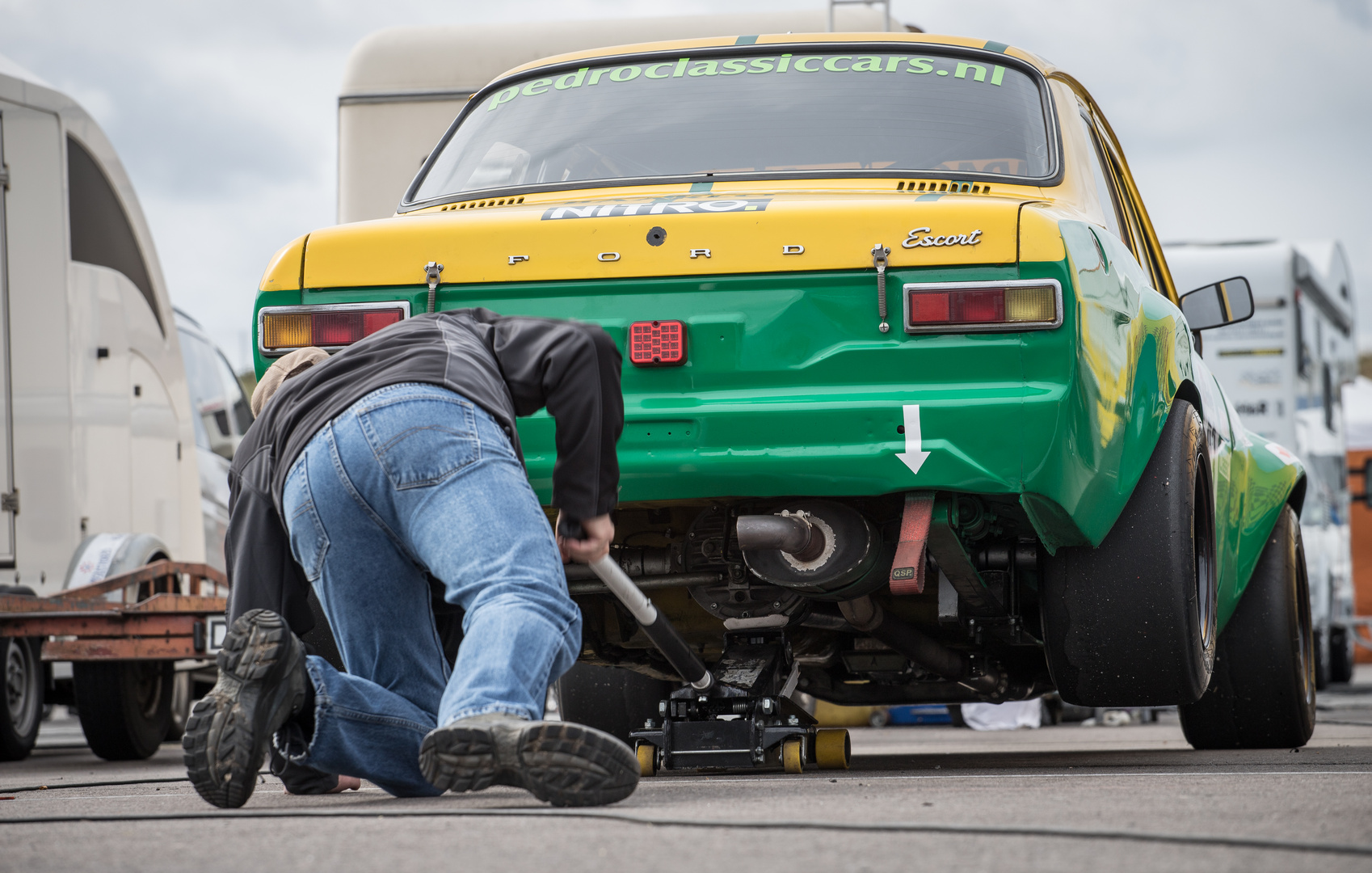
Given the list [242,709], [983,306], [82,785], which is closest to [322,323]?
[242,709]

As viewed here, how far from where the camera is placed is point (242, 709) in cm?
315

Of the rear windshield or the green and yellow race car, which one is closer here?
the green and yellow race car

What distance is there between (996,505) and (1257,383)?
35.0ft

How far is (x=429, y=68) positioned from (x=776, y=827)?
6287 mm

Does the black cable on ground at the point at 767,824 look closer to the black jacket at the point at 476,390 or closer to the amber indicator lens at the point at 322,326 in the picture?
the black jacket at the point at 476,390

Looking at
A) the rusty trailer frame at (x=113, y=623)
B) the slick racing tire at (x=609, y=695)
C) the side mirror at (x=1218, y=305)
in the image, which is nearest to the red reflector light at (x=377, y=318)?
the slick racing tire at (x=609, y=695)

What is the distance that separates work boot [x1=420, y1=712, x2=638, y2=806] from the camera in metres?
2.89

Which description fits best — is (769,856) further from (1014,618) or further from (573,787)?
(1014,618)

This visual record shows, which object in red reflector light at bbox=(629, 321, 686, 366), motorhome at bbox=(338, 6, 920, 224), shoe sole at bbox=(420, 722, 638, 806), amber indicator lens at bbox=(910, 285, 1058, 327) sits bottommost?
shoe sole at bbox=(420, 722, 638, 806)

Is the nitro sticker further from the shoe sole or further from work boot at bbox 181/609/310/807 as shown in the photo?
the shoe sole

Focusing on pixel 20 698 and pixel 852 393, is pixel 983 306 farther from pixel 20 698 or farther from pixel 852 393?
pixel 20 698

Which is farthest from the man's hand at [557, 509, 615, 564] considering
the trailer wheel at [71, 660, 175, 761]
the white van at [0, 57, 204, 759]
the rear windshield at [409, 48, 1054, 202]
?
the trailer wheel at [71, 660, 175, 761]

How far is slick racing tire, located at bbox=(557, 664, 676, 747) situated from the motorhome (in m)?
2.99

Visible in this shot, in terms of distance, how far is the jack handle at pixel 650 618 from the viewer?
353 cm
